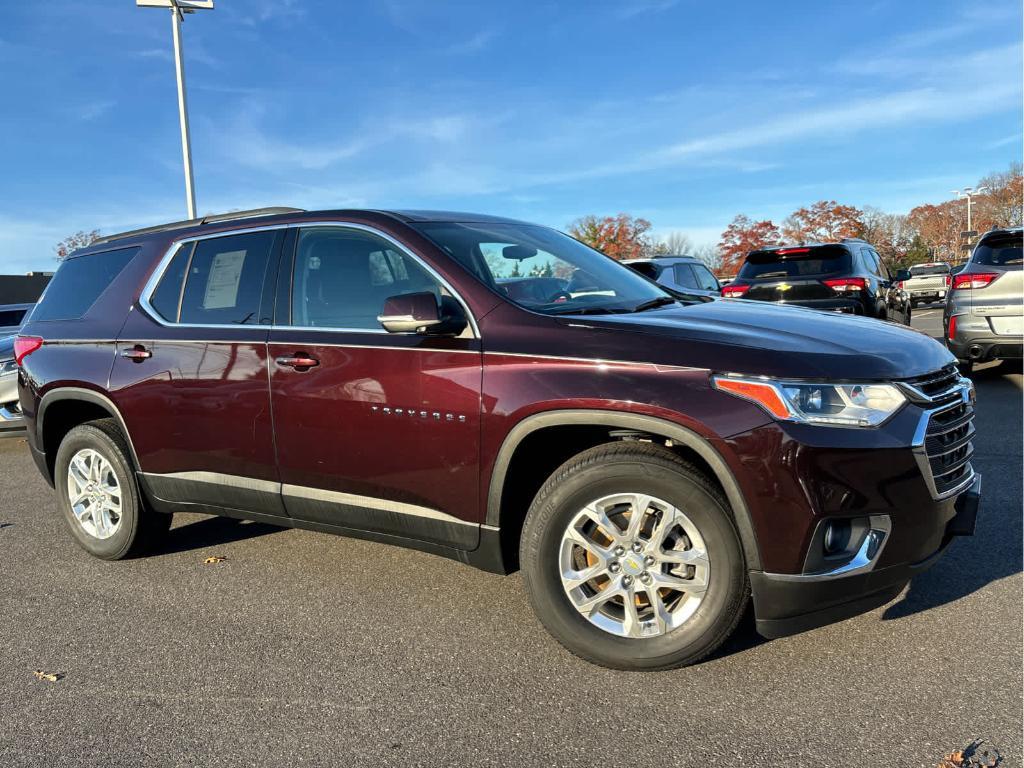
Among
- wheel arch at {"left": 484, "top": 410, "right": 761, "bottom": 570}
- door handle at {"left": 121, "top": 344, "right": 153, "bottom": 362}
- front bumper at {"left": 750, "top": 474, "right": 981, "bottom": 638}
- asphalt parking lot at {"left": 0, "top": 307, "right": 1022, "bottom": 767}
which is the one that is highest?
door handle at {"left": 121, "top": 344, "right": 153, "bottom": 362}

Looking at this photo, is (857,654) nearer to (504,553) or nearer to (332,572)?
(504,553)

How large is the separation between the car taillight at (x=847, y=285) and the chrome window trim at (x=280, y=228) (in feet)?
24.1

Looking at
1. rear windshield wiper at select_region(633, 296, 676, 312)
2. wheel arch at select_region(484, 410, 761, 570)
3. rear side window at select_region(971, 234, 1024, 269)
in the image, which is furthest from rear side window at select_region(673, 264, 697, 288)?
wheel arch at select_region(484, 410, 761, 570)

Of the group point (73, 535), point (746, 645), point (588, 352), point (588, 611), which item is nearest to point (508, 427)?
point (588, 352)

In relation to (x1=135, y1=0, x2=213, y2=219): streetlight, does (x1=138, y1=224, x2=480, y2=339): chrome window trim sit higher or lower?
lower

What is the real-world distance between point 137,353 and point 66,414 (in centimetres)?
97

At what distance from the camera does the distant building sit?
33.2 m

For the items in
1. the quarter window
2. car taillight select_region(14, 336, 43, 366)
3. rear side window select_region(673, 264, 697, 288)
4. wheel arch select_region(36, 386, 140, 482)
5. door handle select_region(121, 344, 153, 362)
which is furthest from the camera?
rear side window select_region(673, 264, 697, 288)

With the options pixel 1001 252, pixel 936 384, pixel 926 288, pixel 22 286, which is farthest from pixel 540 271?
pixel 22 286

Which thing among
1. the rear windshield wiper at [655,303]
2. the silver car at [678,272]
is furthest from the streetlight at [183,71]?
the rear windshield wiper at [655,303]

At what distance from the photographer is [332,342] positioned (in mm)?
3561

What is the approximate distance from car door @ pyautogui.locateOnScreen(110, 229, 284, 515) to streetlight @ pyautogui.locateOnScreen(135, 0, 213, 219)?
15801mm

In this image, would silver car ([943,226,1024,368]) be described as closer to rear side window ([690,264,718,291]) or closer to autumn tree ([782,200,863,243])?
rear side window ([690,264,718,291])

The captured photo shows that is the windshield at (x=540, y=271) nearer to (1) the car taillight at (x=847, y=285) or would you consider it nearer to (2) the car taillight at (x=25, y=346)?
(2) the car taillight at (x=25, y=346)
